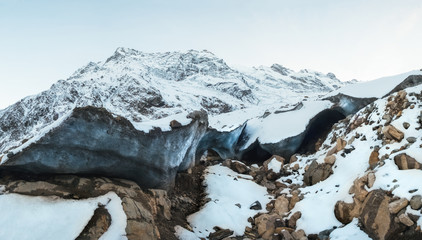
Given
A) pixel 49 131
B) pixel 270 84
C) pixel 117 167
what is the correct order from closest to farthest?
pixel 49 131 → pixel 117 167 → pixel 270 84

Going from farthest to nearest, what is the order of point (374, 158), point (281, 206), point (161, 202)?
point (281, 206) < point (374, 158) < point (161, 202)

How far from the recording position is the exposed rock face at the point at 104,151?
331 inches

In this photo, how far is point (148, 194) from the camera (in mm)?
10039

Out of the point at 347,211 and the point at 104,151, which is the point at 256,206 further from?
the point at 104,151

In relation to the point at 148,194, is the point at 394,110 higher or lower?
higher

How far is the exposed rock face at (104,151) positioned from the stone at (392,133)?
296 inches

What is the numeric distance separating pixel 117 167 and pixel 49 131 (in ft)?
8.24

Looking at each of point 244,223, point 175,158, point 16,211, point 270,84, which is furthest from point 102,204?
point 270,84

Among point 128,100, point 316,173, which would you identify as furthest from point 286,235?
point 128,100

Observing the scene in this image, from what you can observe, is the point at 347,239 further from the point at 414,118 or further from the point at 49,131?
the point at 49,131

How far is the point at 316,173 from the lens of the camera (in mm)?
12391

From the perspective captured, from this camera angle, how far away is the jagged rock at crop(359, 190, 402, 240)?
7.26 m

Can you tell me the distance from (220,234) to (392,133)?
715 centimetres

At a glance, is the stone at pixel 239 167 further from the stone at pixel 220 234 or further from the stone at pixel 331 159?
the stone at pixel 220 234
